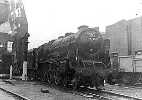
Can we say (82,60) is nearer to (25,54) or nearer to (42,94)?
(42,94)

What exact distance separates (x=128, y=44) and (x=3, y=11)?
21936mm

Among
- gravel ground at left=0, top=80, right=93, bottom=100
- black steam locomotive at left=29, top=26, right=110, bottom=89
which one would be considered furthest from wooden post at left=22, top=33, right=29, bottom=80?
gravel ground at left=0, top=80, right=93, bottom=100

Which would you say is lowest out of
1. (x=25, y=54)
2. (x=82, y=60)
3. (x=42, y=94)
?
(x=42, y=94)

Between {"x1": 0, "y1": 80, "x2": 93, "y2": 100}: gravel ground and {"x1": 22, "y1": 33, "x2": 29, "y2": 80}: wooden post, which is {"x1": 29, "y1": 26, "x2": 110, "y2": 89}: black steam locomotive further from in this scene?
{"x1": 22, "y1": 33, "x2": 29, "y2": 80}: wooden post

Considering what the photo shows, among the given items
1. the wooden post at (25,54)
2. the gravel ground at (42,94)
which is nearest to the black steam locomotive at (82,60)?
the gravel ground at (42,94)

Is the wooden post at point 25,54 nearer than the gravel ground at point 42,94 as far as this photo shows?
No

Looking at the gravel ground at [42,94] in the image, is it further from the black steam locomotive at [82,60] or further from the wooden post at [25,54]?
the wooden post at [25,54]

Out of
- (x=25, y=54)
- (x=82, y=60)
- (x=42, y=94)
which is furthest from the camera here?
(x=25, y=54)

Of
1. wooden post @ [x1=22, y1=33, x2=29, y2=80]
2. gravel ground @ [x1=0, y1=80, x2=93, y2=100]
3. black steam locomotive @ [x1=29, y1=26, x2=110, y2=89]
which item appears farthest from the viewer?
wooden post @ [x1=22, y1=33, x2=29, y2=80]

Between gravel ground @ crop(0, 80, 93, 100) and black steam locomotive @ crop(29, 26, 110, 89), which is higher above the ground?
black steam locomotive @ crop(29, 26, 110, 89)

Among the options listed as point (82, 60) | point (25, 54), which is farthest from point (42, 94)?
point (25, 54)

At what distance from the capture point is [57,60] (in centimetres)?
1420

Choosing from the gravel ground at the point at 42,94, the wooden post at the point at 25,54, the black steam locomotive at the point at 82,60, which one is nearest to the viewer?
the gravel ground at the point at 42,94

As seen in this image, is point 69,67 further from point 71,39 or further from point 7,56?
point 7,56
